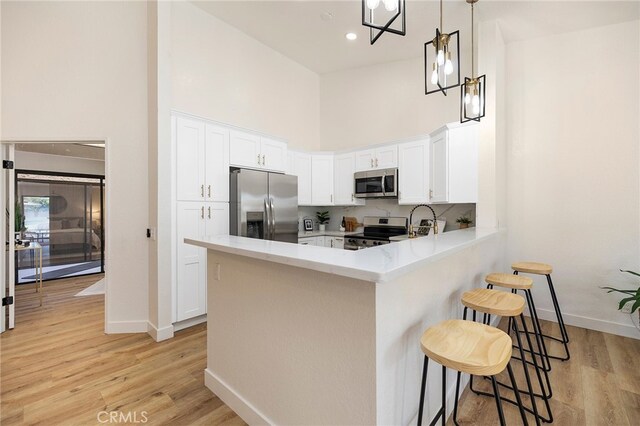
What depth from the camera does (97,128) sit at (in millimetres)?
3090

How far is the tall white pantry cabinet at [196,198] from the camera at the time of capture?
3137 millimetres

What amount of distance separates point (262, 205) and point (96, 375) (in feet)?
7.09

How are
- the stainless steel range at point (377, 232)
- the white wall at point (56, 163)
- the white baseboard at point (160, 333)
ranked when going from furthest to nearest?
1. the white wall at point (56, 163)
2. the stainless steel range at point (377, 232)
3. the white baseboard at point (160, 333)

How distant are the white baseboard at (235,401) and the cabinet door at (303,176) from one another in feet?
9.63

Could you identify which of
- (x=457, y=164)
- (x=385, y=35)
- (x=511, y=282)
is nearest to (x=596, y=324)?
(x=511, y=282)

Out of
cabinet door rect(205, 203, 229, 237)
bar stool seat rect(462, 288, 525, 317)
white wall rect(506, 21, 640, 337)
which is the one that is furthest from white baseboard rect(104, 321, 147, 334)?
white wall rect(506, 21, 640, 337)

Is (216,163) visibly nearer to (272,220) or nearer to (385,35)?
(272,220)

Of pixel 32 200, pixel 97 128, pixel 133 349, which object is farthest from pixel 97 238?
pixel 133 349

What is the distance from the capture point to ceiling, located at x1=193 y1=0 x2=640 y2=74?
3.03m

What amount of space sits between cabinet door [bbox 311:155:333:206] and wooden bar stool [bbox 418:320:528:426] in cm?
348

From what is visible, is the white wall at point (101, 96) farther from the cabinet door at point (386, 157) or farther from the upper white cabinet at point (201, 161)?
the cabinet door at point (386, 157)

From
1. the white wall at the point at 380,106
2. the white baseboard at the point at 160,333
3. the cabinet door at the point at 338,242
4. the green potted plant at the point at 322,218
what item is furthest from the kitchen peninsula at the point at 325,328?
the green potted plant at the point at 322,218

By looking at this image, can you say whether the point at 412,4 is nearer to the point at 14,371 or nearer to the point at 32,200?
the point at 14,371

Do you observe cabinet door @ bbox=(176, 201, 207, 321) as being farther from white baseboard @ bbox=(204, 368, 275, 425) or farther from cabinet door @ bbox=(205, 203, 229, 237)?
white baseboard @ bbox=(204, 368, 275, 425)
